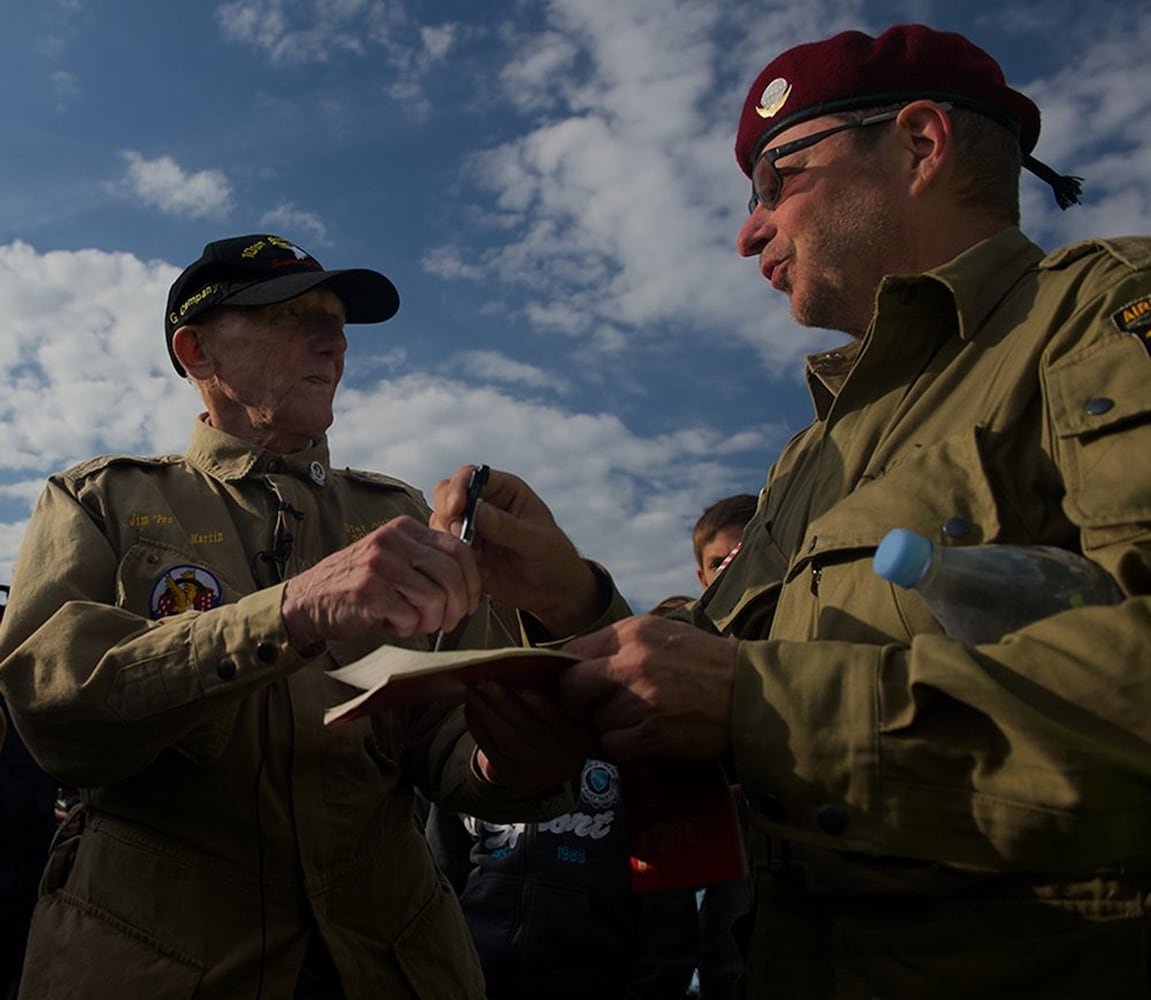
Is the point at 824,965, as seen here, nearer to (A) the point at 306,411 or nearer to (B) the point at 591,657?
(B) the point at 591,657

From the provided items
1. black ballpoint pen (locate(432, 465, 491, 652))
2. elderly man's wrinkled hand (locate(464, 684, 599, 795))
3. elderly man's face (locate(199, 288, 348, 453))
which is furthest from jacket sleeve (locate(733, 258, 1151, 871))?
elderly man's face (locate(199, 288, 348, 453))

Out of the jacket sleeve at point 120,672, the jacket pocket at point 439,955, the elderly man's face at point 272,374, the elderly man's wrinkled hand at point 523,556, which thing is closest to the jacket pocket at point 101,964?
the jacket sleeve at point 120,672

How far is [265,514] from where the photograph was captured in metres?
3.29

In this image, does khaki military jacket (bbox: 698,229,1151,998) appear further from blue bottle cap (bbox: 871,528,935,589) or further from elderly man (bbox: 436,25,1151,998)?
blue bottle cap (bbox: 871,528,935,589)

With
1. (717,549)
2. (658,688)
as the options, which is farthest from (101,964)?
(717,549)

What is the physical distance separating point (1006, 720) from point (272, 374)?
2622 millimetres

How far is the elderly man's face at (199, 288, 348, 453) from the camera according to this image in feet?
11.6

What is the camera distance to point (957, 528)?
1.94m

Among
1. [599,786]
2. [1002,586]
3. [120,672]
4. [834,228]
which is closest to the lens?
[1002,586]

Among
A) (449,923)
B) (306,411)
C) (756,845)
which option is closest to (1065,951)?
(756,845)

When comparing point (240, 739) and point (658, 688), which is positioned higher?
point (240, 739)

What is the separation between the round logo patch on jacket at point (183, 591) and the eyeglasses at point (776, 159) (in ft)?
5.90

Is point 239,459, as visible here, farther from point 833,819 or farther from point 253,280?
point 833,819

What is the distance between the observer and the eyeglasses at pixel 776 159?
2760 mm
